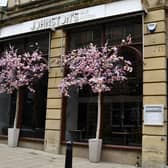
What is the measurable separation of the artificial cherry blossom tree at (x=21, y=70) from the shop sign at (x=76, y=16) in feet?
3.78

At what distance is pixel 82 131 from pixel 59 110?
121cm

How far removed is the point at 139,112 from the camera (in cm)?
1224

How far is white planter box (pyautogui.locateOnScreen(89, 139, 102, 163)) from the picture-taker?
12211 mm

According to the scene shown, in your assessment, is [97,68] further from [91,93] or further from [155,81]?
[155,81]

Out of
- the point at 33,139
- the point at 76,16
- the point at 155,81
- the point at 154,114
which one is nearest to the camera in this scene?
the point at 154,114

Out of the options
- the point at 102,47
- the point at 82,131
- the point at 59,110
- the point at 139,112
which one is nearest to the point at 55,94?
the point at 59,110

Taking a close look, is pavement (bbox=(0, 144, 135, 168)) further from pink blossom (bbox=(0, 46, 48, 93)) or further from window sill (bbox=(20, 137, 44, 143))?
pink blossom (bbox=(0, 46, 48, 93))

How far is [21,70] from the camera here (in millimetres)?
14852

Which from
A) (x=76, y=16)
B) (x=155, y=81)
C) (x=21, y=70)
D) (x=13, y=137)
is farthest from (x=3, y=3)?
(x=155, y=81)

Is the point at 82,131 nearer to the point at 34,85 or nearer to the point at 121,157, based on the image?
the point at 121,157

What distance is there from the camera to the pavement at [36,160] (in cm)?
1123

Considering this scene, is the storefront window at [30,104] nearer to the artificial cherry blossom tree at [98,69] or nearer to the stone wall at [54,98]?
the stone wall at [54,98]

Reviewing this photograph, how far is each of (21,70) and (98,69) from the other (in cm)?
390

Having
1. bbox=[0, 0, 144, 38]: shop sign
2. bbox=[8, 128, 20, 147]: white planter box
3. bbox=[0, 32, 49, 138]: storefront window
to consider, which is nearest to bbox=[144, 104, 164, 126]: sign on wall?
bbox=[0, 0, 144, 38]: shop sign
